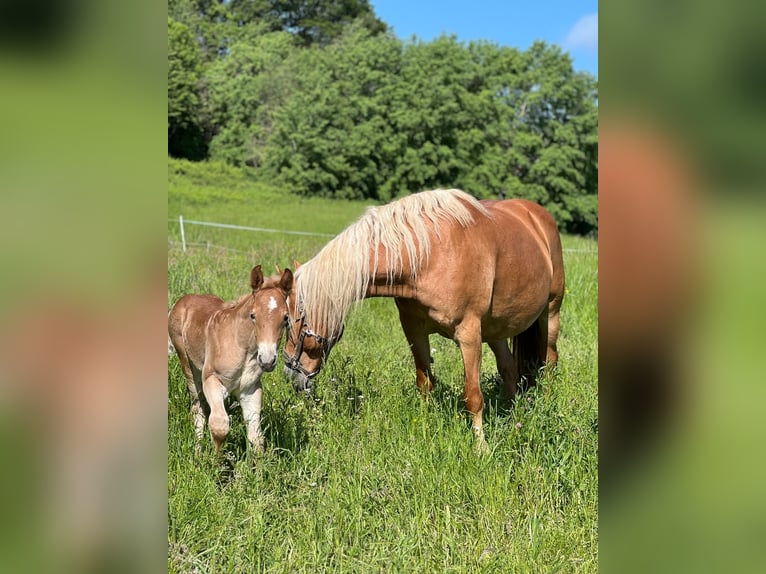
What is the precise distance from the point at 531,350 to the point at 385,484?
2.36m

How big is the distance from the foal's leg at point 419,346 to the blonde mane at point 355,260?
537 mm

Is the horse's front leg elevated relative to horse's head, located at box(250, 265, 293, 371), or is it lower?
lower

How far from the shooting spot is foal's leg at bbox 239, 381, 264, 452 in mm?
3029

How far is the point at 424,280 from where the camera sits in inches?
135

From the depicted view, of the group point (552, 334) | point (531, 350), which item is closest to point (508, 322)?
point (531, 350)

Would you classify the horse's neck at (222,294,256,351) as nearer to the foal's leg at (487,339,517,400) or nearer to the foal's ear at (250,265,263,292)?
the foal's ear at (250,265,263,292)

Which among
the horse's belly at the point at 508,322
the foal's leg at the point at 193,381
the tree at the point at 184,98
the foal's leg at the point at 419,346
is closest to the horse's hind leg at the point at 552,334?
the horse's belly at the point at 508,322

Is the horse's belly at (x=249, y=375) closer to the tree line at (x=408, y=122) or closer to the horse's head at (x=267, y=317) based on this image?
the horse's head at (x=267, y=317)

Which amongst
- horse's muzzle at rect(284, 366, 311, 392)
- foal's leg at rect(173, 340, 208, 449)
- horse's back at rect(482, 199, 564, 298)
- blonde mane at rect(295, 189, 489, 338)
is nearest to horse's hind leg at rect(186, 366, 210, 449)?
foal's leg at rect(173, 340, 208, 449)

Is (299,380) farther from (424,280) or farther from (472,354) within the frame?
(472,354)

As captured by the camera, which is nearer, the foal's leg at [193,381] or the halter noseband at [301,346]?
the halter noseband at [301,346]

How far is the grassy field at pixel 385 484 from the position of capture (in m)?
2.30
